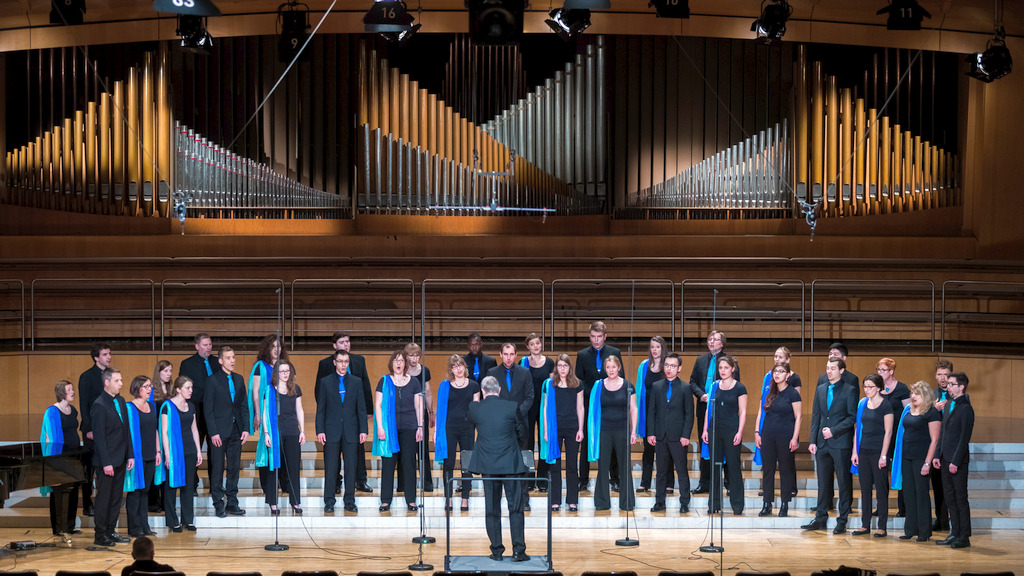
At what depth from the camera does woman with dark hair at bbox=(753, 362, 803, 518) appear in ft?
29.3

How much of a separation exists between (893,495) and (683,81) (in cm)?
530

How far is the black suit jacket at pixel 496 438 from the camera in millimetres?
7777

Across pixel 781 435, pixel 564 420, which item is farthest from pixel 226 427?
pixel 781 435

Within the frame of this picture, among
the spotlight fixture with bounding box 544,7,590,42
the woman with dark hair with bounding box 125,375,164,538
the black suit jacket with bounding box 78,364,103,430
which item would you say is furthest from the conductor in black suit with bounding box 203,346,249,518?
the spotlight fixture with bounding box 544,7,590,42

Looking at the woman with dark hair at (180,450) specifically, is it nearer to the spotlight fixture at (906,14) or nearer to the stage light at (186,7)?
the stage light at (186,7)

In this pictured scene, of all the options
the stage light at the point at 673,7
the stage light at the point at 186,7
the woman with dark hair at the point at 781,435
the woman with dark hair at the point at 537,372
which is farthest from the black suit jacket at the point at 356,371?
the stage light at the point at 673,7

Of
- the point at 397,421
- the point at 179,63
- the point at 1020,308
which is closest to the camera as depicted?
the point at 397,421

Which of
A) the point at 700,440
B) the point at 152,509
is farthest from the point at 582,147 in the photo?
the point at 152,509

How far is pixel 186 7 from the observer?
8.57 m

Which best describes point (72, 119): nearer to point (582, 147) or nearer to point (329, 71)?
point (329, 71)

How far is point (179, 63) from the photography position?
42.0ft

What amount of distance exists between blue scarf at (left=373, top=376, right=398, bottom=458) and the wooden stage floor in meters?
0.61

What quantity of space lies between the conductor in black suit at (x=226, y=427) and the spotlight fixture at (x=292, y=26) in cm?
391

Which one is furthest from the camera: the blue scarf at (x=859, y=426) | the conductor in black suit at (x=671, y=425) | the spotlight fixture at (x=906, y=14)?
the spotlight fixture at (x=906, y=14)
